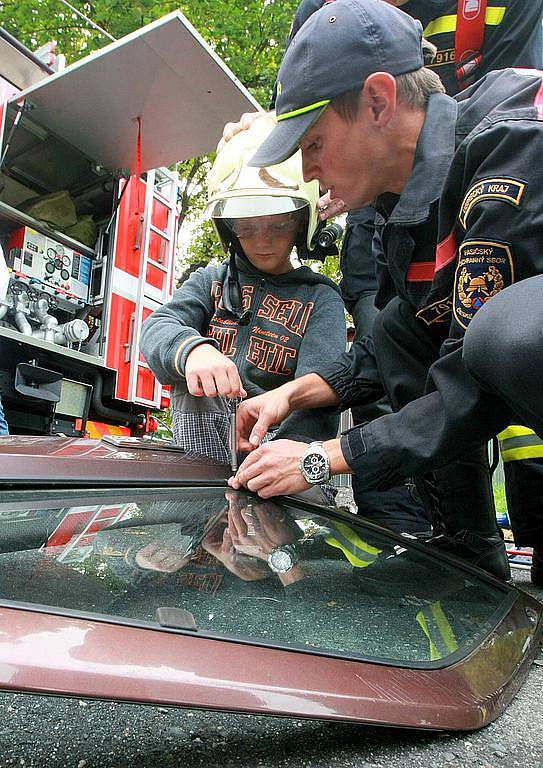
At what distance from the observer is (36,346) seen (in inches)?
110

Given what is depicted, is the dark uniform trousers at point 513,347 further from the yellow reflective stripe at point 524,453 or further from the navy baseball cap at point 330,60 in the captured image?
the yellow reflective stripe at point 524,453

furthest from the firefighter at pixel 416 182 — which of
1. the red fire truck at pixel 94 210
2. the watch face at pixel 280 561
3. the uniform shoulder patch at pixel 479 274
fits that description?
the red fire truck at pixel 94 210

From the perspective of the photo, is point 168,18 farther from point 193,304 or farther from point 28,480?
point 28,480

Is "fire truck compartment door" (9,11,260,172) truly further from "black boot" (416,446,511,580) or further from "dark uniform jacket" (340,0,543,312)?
"black boot" (416,446,511,580)

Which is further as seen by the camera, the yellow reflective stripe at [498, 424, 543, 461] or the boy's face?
the boy's face

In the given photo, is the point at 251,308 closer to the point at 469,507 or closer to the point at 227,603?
the point at 469,507

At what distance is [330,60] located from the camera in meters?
1.08

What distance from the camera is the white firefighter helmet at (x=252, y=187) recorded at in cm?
→ 159

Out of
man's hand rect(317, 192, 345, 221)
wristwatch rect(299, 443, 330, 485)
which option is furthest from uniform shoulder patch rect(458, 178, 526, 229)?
man's hand rect(317, 192, 345, 221)

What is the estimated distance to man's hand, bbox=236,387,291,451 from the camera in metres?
1.35

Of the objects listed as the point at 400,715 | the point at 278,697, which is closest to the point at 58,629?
the point at 278,697

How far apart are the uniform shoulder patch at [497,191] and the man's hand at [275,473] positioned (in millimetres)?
501

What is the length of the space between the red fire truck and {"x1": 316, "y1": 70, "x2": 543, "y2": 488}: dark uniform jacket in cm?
198

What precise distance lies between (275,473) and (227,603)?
473 mm
